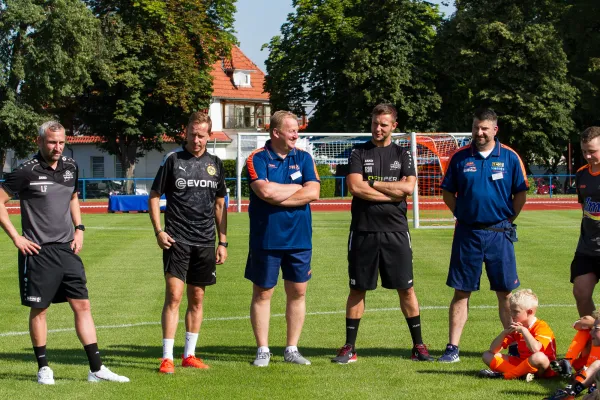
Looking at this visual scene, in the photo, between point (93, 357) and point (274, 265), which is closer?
point (93, 357)

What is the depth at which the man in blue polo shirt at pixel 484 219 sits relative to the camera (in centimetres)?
782

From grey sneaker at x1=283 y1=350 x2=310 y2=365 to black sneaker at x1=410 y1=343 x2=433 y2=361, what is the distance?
98 cm

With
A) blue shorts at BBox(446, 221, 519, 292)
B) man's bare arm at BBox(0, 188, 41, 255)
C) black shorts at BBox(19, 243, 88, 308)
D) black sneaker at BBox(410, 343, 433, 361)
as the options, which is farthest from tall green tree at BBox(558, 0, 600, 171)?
man's bare arm at BBox(0, 188, 41, 255)

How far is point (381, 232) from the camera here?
314 inches

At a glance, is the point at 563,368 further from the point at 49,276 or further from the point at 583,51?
the point at 583,51

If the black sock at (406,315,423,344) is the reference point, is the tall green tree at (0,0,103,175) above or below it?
above

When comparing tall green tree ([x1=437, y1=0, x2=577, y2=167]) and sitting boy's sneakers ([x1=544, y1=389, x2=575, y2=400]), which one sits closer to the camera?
sitting boy's sneakers ([x1=544, y1=389, x2=575, y2=400])

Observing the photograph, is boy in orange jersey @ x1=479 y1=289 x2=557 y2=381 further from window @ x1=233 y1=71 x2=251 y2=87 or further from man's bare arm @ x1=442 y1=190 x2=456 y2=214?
window @ x1=233 y1=71 x2=251 y2=87

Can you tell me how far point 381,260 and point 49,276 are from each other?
2.92 metres

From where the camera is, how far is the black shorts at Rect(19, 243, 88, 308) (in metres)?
7.10

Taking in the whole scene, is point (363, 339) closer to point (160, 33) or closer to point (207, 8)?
point (160, 33)

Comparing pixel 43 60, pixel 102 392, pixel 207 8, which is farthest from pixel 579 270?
pixel 207 8

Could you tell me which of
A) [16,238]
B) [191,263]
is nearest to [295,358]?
[191,263]

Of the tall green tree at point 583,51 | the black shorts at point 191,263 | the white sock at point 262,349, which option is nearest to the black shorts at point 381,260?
the white sock at point 262,349
